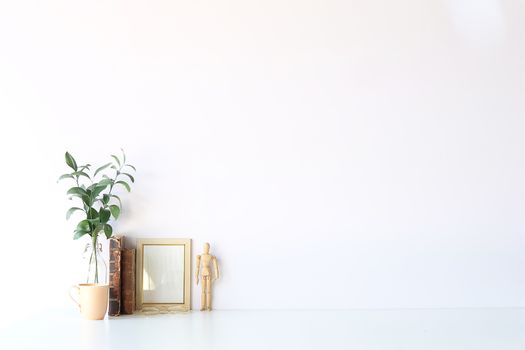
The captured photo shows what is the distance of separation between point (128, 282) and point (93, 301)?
6.7 inches

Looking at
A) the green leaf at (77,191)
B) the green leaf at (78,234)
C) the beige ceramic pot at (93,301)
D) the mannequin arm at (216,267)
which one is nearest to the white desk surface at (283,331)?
the beige ceramic pot at (93,301)

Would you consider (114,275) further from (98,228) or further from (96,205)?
(96,205)

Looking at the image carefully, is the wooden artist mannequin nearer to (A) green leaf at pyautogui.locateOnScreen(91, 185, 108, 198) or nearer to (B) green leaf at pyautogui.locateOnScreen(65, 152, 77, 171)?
(A) green leaf at pyautogui.locateOnScreen(91, 185, 108, 198)

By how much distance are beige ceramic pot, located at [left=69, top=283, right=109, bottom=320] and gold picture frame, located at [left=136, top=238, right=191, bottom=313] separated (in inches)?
7.1

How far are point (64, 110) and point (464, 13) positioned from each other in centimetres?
162

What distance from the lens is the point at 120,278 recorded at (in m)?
2.12

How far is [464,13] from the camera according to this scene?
2.30 metres

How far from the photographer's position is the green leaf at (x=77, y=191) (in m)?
2.04

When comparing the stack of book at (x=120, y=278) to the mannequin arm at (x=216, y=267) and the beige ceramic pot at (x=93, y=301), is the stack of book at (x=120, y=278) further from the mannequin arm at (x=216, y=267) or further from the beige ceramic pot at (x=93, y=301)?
the mannequin arm at (x=216, y=267)

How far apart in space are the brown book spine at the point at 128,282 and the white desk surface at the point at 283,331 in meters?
0.06

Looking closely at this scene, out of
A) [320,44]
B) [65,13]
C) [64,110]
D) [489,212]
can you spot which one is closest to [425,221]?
[489,212]

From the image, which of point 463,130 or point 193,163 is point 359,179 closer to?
point 463,130

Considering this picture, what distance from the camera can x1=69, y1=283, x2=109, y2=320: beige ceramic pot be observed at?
2.00 meters

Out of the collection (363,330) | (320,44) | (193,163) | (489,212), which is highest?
(320,44)
